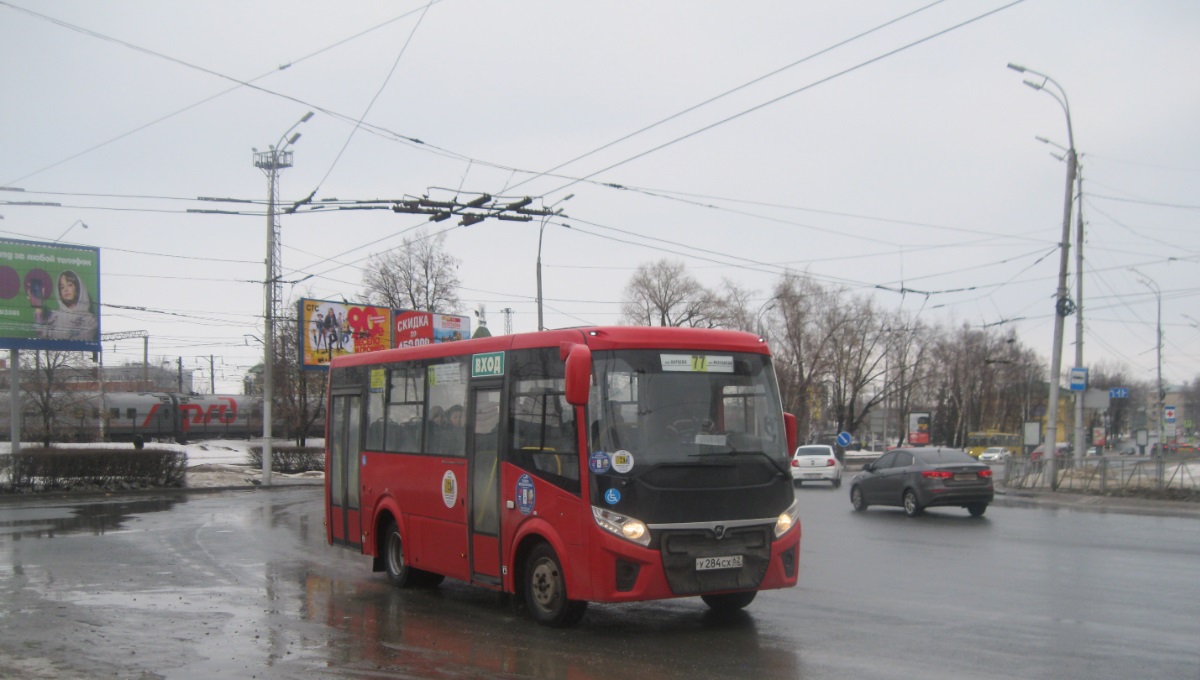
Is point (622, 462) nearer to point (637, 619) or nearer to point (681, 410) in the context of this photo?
point (681, 410)

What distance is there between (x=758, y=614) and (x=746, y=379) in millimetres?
2551

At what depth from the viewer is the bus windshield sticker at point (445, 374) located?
37.3ft

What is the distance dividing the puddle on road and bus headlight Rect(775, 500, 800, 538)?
609 inches

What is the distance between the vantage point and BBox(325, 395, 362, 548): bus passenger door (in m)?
13.9

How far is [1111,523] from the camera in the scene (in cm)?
2023

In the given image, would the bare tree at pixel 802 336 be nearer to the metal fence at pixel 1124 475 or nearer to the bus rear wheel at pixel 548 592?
the metal fence at pixel 1124 475

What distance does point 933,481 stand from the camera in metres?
21.8

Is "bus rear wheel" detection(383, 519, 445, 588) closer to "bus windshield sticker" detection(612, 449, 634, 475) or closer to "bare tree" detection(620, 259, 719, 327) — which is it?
"bus windshield sticker" detection(612, 449, 634, 475)

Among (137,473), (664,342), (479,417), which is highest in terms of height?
(664,342)

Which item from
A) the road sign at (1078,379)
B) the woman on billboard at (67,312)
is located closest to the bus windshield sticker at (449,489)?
the road sign at (1078,379)

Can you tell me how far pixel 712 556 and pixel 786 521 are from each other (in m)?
0.95

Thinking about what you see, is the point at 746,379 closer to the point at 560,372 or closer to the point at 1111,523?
the point at 560,372

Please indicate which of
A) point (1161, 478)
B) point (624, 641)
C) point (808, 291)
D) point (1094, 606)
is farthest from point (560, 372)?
point (808, 291)

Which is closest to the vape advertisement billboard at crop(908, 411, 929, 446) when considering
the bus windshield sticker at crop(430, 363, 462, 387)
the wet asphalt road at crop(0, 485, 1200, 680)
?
the wet asphalt road at crop(0, 485, 1200, 680)
